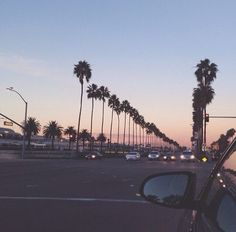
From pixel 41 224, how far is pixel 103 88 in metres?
124

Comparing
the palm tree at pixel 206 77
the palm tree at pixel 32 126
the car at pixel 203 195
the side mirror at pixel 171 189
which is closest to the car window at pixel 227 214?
the car at pixel 203 195

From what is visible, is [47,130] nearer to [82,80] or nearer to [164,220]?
[82,80]

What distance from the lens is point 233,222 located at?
2912mm

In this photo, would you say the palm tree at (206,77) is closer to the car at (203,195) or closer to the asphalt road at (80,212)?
Result: the asphalt road at (80,212)

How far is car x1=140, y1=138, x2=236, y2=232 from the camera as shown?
10.3ft

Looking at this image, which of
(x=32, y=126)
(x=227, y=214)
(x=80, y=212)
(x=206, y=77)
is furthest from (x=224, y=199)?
(x=32, y=126)

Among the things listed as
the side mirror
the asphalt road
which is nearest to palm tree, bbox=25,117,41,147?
the asphalt road

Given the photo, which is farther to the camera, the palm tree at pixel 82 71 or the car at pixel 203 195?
the palm tree at pixel 82 71

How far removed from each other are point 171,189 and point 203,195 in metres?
0.20

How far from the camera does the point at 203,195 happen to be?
12.4ft

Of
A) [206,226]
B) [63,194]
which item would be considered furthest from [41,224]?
[206,226]

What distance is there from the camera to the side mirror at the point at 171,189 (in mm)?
3543

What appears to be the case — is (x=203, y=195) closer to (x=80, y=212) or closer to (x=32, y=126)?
(x=80, y=212)

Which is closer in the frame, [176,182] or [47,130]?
[176,182]
